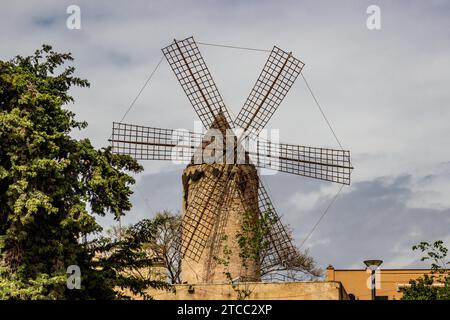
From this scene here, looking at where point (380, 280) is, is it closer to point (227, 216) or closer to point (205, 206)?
point (227, 216)

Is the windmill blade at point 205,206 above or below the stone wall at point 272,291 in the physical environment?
above

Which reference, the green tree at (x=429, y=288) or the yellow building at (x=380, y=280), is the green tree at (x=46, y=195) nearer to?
the green tree at (x=429, y=288)

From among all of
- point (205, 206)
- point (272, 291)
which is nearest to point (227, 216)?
point (205, 206)

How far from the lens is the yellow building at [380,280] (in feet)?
172

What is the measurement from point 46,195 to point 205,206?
16476 mm

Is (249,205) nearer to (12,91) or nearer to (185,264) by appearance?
(185,264)

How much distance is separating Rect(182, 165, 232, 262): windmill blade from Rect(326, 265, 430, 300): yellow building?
1588 cm

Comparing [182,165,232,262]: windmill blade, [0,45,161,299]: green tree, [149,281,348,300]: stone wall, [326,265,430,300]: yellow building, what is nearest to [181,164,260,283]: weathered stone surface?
[182,165,232,262]: windmill blade

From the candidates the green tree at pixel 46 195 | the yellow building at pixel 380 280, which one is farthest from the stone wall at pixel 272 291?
the yellow building at pixel 380 280

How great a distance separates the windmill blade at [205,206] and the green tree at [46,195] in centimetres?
1305

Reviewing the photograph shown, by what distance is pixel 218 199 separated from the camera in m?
38.3

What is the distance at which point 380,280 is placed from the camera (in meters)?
52.8
